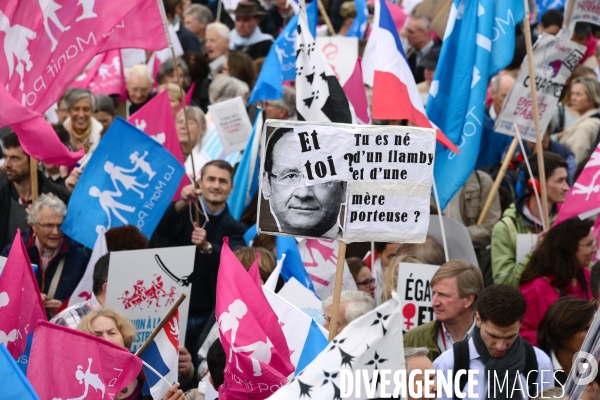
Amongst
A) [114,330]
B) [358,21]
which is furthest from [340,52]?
[114,330]

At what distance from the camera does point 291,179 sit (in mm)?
5285

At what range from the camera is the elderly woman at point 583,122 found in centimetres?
1024

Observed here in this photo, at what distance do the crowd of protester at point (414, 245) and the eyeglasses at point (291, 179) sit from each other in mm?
743

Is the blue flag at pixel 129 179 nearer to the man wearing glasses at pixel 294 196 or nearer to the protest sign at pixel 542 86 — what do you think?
the protest sign at pixel 542 86

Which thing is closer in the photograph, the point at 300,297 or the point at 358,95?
the point at 300,297

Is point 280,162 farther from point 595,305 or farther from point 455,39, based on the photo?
→ point 455,39

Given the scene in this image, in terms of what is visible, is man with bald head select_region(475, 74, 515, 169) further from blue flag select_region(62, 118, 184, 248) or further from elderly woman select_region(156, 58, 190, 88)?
elderly woman select_region(156, 58, 190, 88)

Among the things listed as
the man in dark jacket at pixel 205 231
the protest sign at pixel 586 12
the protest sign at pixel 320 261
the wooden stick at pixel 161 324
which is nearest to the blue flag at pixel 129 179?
the man in dark jacket at pixel 205 231

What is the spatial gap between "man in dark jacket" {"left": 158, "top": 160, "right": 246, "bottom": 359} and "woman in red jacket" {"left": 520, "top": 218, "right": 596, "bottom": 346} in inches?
84.5

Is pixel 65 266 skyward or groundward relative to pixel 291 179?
groundward

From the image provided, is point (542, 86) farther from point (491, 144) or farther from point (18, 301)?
point (18, 301)

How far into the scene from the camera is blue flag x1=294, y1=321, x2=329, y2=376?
219 inches

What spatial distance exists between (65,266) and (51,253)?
5.4 inches

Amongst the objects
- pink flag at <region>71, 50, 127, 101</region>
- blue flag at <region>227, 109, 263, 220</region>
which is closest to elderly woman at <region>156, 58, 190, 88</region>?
pink flag at <region>71, 50, 127, 101</region>
